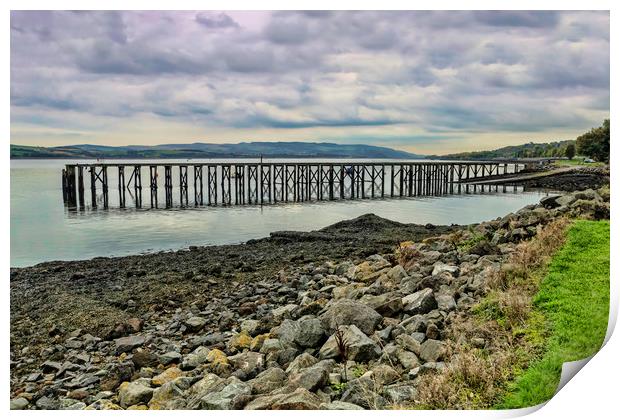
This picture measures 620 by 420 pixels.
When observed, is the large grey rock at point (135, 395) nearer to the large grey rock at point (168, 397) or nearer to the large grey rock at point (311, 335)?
the large grey rock at point (168, 397)

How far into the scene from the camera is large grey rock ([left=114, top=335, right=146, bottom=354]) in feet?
26.2

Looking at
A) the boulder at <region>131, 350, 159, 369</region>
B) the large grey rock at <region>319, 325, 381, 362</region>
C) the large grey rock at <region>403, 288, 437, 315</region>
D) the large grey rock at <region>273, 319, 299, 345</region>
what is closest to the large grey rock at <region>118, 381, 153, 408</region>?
the boulder at <region>131, 350, 159, 369</region>

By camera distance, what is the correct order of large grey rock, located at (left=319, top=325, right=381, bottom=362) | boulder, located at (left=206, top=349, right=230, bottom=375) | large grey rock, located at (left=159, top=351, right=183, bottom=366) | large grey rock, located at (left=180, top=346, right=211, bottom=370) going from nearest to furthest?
large grey rock, located at (left=319, top=325, right=381, bottom=362) < boulder, located at (left=206, top=349, right=230, bottom=375) < large grey rock, located at (left=180, top=346, right=211, bottom=370) < large grey rock, located at (left=159, top=351, right=183, bottom=366)

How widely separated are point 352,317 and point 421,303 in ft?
3.24

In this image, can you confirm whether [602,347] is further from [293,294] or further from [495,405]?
[293,294]

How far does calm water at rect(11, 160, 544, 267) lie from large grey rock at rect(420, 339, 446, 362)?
13.7 m

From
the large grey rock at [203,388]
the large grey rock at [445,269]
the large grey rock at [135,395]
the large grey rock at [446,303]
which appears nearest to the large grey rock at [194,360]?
the large grey rock at [203,388]

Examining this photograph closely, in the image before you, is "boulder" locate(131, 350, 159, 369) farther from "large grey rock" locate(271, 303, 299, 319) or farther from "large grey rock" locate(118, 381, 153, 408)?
"large grey rock" locate(271, 303, 299, 319)

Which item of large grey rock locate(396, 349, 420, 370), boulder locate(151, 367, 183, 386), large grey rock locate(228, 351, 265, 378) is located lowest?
boulder locate(151, 367, 183, 386)

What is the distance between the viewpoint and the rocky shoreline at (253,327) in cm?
578

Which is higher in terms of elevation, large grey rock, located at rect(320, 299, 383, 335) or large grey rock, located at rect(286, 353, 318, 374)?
large grey rock, located at rect(320, 299, 383, 335)

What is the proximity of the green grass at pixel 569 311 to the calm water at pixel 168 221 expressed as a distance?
14316 mm

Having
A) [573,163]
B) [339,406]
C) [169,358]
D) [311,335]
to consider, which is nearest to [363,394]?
[339,406]

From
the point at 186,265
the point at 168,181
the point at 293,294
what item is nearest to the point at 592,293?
the point at 293,294
